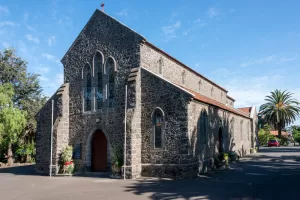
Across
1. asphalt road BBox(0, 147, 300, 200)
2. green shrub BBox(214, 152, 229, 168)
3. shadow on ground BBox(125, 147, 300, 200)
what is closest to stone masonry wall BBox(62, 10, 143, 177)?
asphalt road BBox(0, 147, 300, 200)

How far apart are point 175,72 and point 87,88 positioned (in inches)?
279

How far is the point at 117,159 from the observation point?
1598cm

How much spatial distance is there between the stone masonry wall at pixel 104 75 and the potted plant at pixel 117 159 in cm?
48

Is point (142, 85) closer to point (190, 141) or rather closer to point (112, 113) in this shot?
point (112, 113)

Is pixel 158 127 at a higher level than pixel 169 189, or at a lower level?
higher

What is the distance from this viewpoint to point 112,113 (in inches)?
690

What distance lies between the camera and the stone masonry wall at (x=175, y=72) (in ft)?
57.6

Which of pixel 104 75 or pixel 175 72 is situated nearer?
pixel 104 75

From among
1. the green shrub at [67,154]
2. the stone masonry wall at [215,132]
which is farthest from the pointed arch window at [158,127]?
the green shrub at [67,154]

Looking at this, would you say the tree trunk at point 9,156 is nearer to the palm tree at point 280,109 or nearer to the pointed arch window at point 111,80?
the pointed arch window at point 111,80

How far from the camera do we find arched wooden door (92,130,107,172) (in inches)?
720

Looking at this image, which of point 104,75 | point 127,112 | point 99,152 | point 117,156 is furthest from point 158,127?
point 104,75

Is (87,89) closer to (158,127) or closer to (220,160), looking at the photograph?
(158,127)

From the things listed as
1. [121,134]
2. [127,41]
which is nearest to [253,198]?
[121,134]
